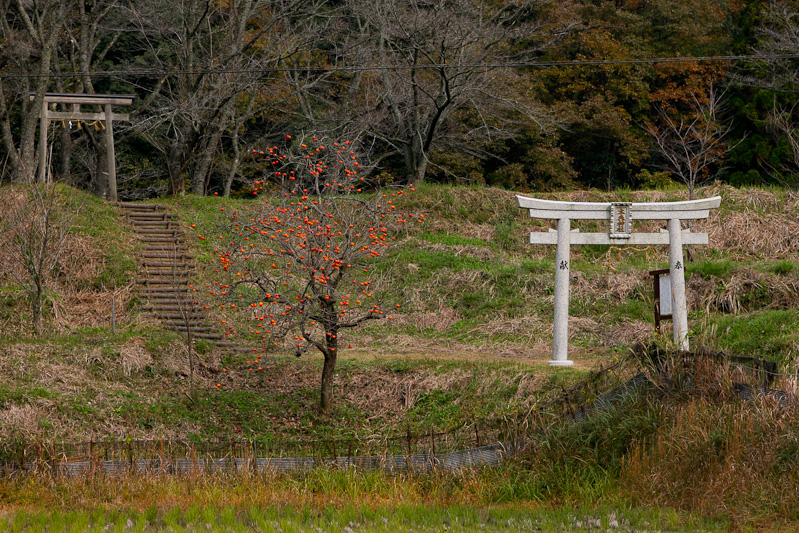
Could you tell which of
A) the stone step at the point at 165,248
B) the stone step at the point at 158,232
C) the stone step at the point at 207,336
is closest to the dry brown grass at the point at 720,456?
the stone step at the point at 207,336

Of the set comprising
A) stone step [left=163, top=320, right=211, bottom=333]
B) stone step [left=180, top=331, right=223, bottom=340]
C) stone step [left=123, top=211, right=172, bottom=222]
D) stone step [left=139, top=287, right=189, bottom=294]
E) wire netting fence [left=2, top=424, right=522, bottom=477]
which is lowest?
wire netting fence [left=2, top=424, right=522, bottom=477]

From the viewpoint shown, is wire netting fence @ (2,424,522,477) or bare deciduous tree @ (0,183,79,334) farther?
bare deciduous tree @ (0,183,79,334)

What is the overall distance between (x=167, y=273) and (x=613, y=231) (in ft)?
32.6

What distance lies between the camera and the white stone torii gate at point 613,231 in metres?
14.6

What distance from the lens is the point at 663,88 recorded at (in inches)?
1158

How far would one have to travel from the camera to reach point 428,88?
25.8 m

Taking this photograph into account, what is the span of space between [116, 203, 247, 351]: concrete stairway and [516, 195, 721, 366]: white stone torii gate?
618cm

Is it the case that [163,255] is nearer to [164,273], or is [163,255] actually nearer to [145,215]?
[164,273]

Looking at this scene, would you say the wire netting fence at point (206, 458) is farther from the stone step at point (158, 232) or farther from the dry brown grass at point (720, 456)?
the stone step at point (158, 232)

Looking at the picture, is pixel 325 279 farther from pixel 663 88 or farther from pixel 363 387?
pixel 663 88

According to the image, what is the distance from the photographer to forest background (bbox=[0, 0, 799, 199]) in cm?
2477

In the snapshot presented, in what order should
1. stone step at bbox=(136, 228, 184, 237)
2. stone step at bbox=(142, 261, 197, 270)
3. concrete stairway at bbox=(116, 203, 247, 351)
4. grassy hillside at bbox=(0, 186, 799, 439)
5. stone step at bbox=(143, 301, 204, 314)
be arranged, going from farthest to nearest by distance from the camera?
1. stone step at bbox=(136, 228, 184, 237)
2. stone step at bbox=(142, 261, 197, 270)
3. stone step at bbox=(143, 301, 204, 314)
4. concrete stairway at bbox=(116, 203, 247, 351)
5. grassy hillside at bbox=(0, 186, 799, 439)

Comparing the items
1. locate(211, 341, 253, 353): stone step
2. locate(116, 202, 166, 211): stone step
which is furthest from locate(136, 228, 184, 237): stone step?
locate(211, 341, 253, 353): stone step

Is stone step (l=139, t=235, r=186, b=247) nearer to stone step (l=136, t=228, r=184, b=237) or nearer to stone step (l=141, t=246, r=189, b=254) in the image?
stone step (l=141, t=246, r=189, b=254)
